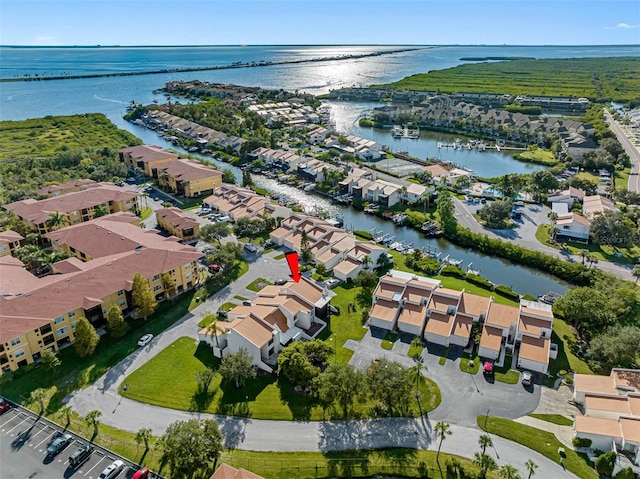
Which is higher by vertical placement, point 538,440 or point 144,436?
point 144,436

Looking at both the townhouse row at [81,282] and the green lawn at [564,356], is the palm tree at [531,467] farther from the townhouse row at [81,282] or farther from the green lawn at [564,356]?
the townhouse row at [81,282]

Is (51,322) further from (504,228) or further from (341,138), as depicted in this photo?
(341,138)

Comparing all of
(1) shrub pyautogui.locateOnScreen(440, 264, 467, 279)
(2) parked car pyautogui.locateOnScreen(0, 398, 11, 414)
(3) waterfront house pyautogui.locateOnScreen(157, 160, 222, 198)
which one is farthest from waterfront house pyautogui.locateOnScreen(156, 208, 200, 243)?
(1) shrub pyautogui.locateOnScreen(440, 264, 467, 279)

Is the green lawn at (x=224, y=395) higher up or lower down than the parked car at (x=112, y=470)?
lower down

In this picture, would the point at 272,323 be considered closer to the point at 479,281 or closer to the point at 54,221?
the point at 479,281

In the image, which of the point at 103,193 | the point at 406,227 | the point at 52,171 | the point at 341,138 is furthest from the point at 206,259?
the point at 341,138

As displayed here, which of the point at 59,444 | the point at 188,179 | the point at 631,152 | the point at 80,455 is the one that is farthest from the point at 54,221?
the point at 631,152

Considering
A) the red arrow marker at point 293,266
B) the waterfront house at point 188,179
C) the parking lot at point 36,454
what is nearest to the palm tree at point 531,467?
the red arrow marker at point 293,266
